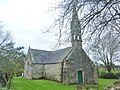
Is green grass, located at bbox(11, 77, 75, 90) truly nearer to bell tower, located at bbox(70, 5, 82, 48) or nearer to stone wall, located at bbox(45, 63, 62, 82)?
stone wall, located at bbox(45, 63, 62, 82)

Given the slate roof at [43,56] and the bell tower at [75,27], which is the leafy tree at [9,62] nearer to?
the slate roof at [43,56]

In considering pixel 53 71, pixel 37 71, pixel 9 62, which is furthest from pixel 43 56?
pixel 9 62

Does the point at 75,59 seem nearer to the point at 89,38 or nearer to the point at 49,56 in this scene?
the point at 49,56

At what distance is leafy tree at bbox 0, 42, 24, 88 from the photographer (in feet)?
79.8

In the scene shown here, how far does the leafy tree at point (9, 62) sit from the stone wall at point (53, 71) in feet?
30.2

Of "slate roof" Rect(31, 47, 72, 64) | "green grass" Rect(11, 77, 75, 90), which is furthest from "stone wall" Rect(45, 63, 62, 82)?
"green grass" Rect(11, 77, 75, 90)

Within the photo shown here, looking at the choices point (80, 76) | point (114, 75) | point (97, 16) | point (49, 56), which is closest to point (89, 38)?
point (97, 16)

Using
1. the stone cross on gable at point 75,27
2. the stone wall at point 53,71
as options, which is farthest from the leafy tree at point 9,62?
the stone cross on gable at point 75,27

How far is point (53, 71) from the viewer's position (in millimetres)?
38062

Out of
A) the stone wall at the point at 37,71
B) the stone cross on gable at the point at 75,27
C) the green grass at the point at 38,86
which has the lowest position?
the green grass at the point at 38,86

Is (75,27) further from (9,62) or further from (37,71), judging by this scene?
(37,71)

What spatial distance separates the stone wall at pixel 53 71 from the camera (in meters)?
35.8

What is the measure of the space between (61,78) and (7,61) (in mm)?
12221

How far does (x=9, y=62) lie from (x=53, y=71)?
14.0m
